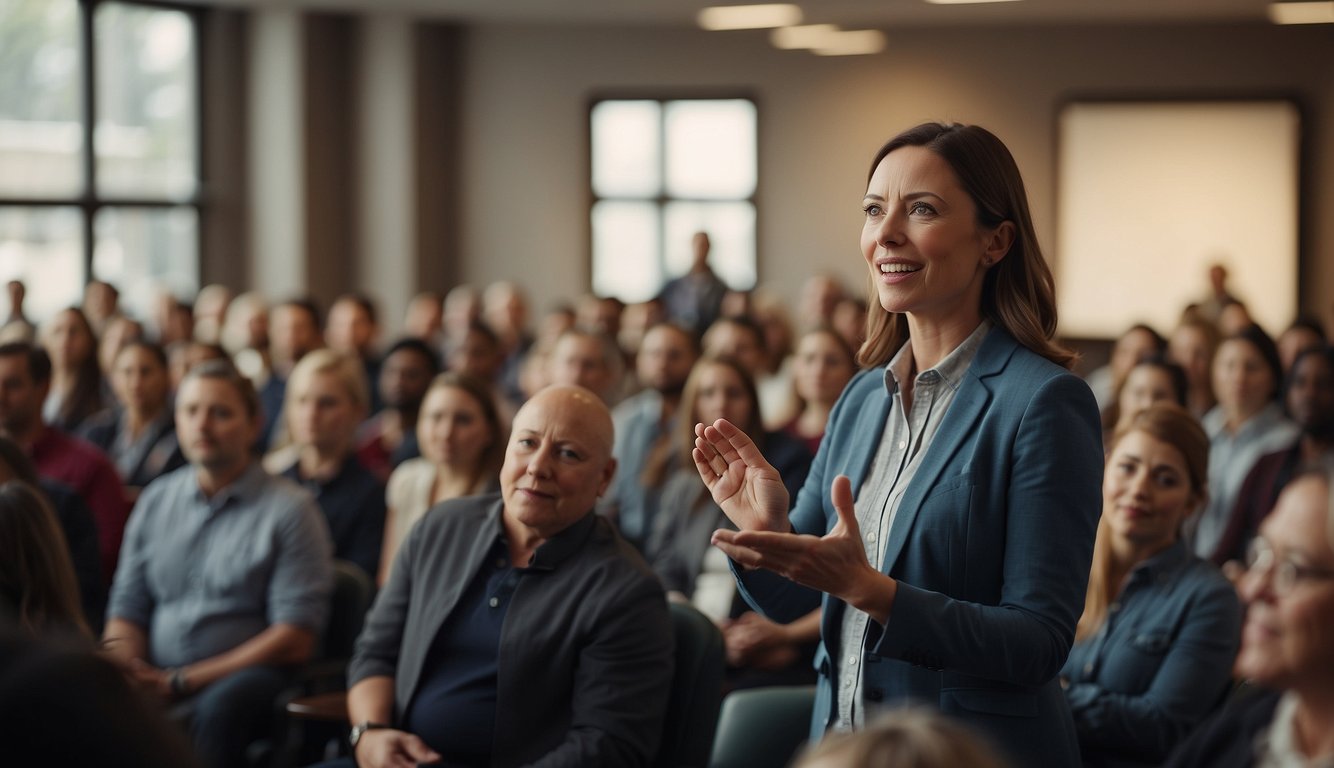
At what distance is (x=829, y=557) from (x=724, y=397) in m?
3.09

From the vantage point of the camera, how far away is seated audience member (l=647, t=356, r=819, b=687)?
147 inches

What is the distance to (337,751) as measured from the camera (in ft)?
11.4

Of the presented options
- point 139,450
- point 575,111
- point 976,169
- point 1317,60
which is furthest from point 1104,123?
point 976,169

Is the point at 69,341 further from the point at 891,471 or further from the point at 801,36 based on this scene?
the point at 801,36

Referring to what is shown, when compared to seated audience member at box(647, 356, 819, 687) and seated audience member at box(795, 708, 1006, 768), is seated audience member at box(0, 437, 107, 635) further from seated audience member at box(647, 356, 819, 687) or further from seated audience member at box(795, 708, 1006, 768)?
seated audience member at box(795, 708, 1006, 768)

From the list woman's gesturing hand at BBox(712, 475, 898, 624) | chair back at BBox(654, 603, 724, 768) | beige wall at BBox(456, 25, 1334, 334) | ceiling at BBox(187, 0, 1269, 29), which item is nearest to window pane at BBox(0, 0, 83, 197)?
ceiling at BBox(187, 0, 1269, 29)

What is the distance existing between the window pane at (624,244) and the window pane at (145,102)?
11.1 feet

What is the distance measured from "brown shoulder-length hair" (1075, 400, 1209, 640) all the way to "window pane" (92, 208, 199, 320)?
8.31 meters

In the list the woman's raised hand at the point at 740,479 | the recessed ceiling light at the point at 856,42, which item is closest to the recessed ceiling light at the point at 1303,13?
the recessed ceiling light at the point at 856,42

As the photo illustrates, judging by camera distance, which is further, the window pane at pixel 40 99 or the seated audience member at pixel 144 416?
the window pane at pixel 40 99

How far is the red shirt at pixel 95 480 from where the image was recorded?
4.16 metres

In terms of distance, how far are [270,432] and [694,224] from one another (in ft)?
20.0

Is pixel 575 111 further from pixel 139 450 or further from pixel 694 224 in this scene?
pixel 139 450

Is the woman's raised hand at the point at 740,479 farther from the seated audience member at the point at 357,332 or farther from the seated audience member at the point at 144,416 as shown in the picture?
the seated audience member at the point at 357,332
